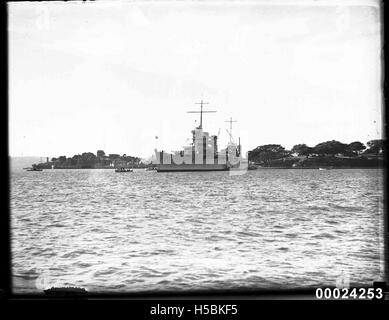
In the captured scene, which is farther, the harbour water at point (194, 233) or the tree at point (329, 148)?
the tree at point (329, 148)

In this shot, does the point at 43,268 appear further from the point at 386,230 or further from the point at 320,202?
the point at 320,202

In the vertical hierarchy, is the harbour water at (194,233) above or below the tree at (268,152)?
below

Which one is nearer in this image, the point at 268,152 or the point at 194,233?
the point at 268,152

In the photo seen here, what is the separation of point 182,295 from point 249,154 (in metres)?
10.2

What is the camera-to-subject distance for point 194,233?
1716 cm

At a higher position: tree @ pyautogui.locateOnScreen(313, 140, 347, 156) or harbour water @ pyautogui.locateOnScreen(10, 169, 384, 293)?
tree @ pyautogui.locateOnScreen(313, 140, 347, 156)

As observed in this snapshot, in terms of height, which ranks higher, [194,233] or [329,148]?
[329,148]

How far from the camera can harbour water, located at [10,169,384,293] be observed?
6.05 metres

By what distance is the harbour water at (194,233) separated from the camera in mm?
6047

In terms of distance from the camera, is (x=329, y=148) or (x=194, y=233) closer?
(x=329, y=148)

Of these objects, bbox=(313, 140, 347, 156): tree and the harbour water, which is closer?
the harbour water
